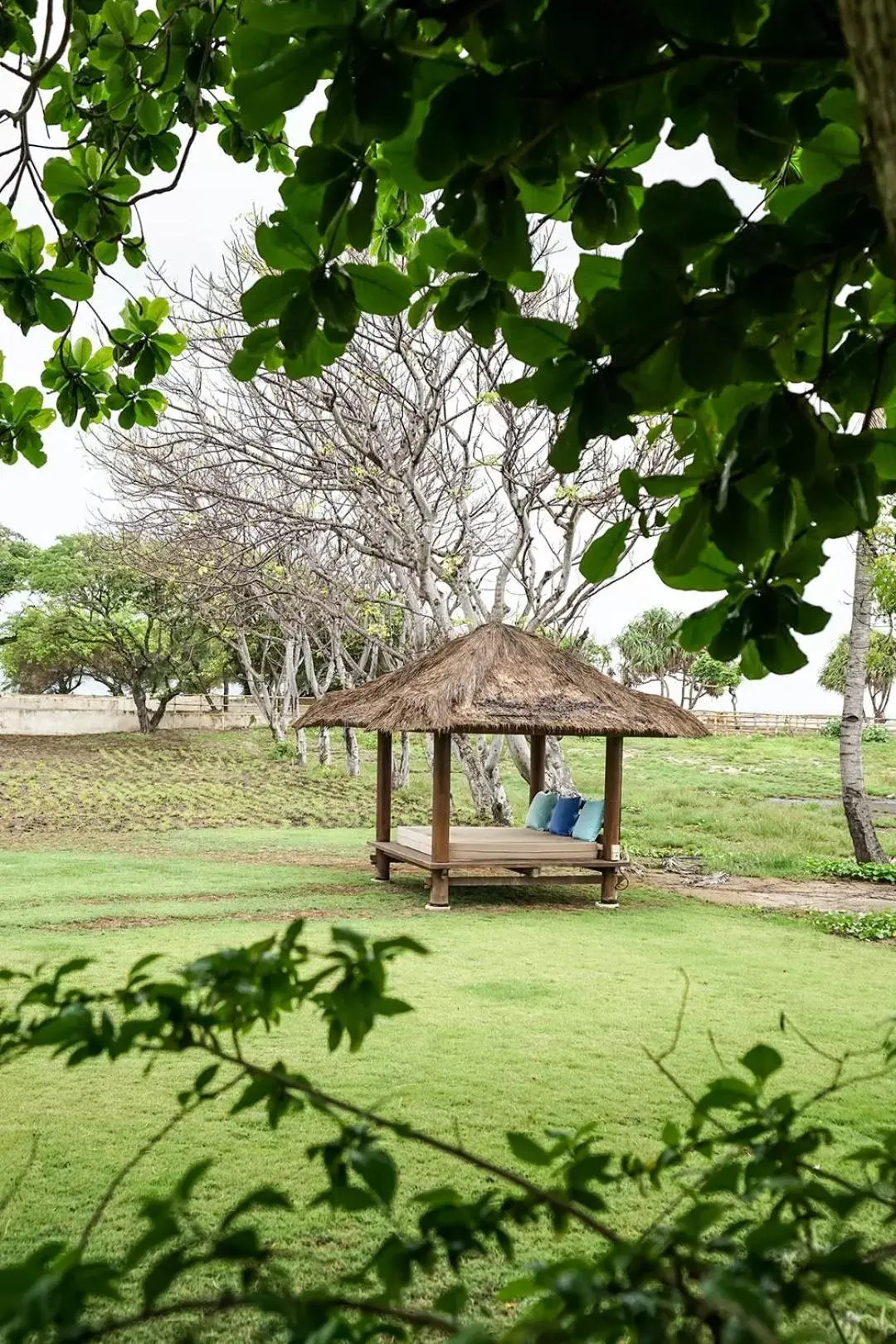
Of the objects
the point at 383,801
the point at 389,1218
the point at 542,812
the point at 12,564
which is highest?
the point at 12,564

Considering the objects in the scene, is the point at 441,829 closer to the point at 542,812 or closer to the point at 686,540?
the point at 542,812

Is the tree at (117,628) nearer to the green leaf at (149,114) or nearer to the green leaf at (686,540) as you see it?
the green leaf at (149,114)

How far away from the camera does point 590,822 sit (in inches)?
384

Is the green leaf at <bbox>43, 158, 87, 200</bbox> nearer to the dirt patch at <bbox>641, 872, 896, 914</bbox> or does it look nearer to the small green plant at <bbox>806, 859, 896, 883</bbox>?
the dirt patch at <bbox>641, 872, 896, 914</bbox>

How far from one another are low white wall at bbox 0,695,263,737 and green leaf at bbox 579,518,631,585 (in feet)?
91.1

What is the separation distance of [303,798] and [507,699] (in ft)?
30.6

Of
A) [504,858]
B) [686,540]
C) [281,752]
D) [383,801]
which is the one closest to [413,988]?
[504,858]

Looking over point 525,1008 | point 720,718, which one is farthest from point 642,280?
point 720,718

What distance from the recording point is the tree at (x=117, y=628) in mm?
27688

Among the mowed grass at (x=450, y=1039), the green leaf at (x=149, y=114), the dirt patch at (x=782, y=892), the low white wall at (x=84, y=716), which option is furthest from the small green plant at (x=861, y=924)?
the low white wall at (x=84, y=716)

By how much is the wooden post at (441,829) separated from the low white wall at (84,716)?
20407mm

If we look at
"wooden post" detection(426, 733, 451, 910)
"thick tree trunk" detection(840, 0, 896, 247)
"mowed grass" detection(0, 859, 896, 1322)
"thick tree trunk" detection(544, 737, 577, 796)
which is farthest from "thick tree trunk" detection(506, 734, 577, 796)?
"thick tree trunk" detection(840, 0, 896, 247)

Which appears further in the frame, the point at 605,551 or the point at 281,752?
the point at 281,752

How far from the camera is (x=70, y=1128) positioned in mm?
3715
